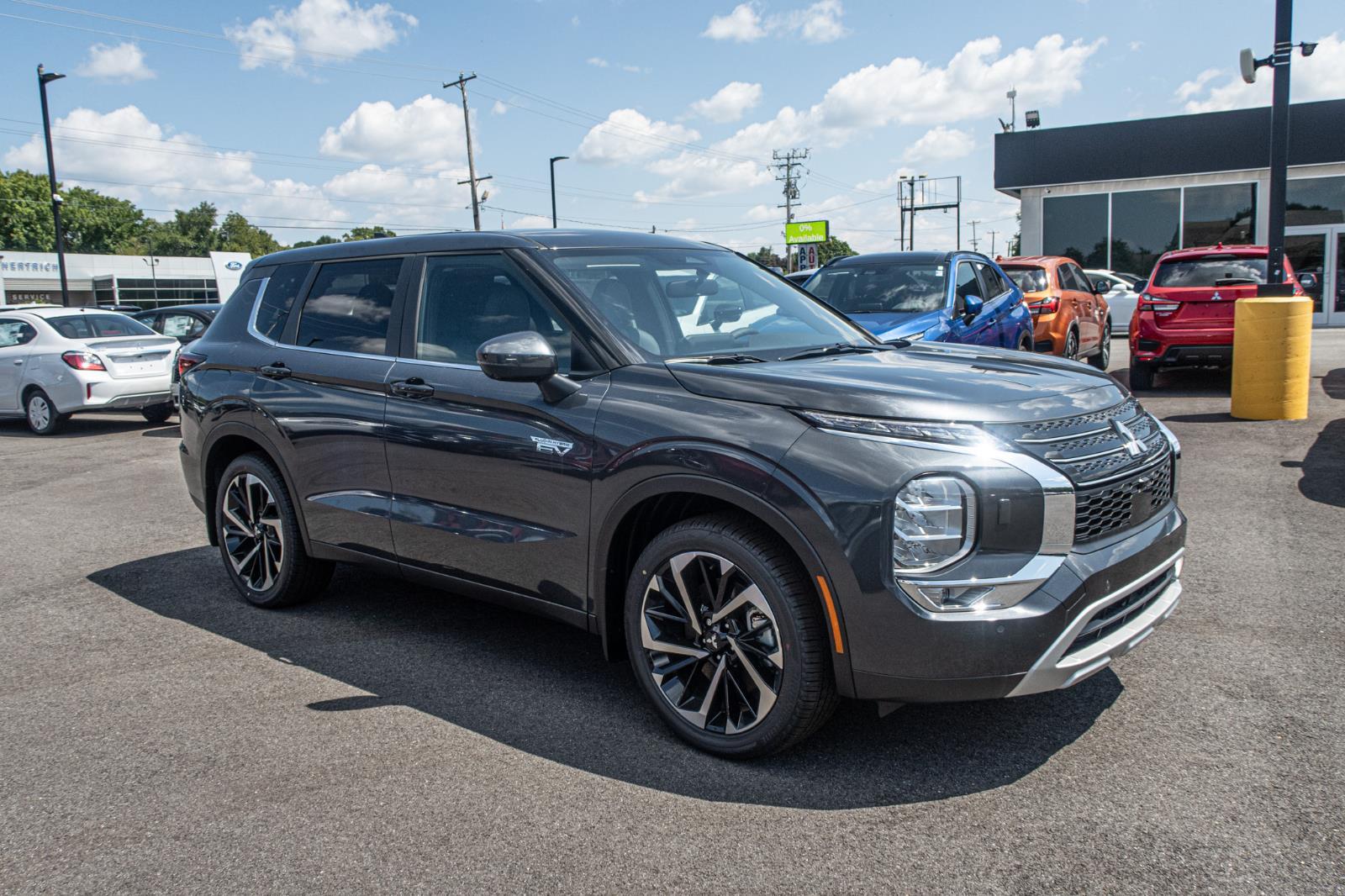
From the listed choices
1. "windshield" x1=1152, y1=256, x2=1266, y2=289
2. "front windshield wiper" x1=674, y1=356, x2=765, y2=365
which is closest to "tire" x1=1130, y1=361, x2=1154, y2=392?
"windshield" x1=1152, y1=256, x2=1266, y2=289

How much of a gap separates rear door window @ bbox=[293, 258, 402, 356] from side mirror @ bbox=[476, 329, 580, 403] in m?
1.09

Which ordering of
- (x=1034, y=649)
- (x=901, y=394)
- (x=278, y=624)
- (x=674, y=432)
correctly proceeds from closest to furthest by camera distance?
1. (x=1034, y=649)
2. (x=901, y=394)
3. (x=674, y=432)
4. (x=278, y=624)

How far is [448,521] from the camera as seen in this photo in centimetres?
429

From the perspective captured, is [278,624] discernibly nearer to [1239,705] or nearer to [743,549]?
[743,549]

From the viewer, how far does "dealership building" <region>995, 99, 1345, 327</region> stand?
1021 inches

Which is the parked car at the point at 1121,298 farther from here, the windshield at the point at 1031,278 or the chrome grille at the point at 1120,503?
the chrome grille at the point at 1120,503

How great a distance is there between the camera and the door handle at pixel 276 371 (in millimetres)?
5094

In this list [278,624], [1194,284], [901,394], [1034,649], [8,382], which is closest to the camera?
[1034,649]

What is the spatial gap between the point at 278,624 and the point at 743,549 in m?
2.93

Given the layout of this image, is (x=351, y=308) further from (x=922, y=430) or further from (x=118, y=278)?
(x=118, y=278)

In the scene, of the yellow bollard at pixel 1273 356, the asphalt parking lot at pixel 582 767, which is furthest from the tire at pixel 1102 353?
the asphalt parking lot at pixel 582 767

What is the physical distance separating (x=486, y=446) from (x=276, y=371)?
166 centimetres

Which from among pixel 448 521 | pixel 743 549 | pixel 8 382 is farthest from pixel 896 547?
pixel 8 382

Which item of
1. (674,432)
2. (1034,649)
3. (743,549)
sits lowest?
(1034,649)
